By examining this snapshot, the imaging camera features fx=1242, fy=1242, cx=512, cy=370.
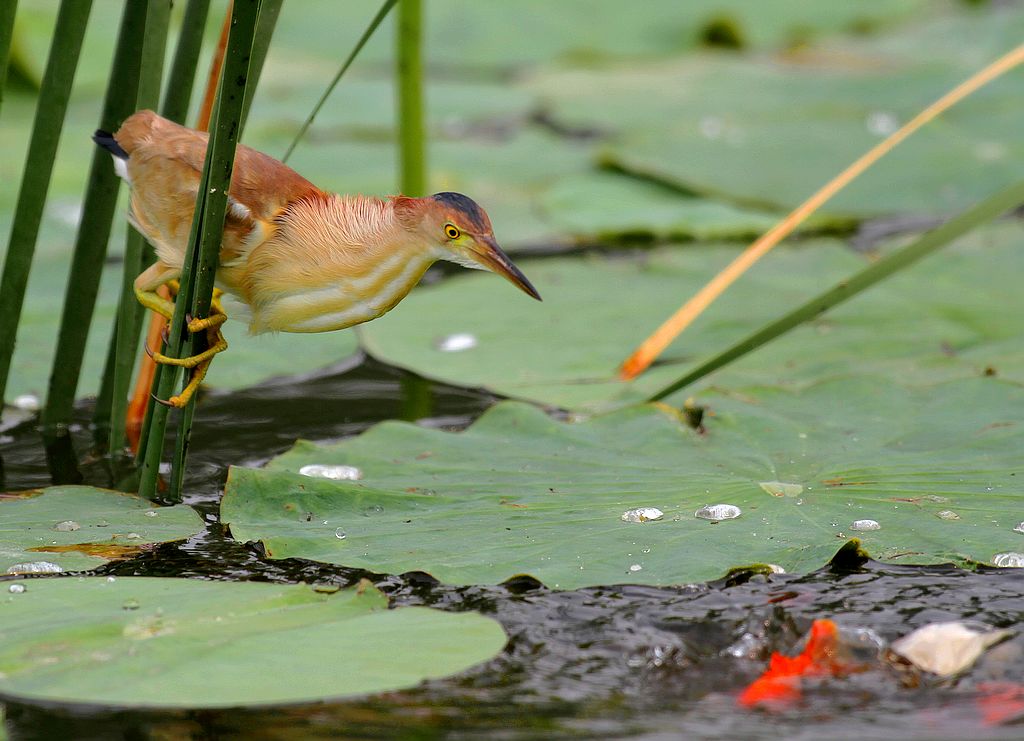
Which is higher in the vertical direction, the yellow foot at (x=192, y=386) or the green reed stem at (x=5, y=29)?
the green reed stem at (x=5, y=29)

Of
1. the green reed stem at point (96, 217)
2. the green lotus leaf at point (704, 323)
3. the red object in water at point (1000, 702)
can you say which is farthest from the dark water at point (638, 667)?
the green lotus leaf at point (704, 323)

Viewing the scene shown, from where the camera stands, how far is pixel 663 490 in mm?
2680

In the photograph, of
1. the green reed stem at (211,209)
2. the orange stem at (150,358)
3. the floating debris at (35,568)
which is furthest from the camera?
the orange stem at (150,358)

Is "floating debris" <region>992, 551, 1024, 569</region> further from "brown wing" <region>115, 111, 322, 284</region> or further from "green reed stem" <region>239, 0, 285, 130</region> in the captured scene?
"green reed stem" <region>239, 0, 285, 130</region>

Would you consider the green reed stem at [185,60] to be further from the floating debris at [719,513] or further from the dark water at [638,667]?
the floating debris at [719,513]

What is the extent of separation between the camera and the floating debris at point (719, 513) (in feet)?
8.34

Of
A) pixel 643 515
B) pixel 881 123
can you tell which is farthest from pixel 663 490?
pixel 881 123

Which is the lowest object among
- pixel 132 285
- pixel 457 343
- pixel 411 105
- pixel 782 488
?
pixel 782 488

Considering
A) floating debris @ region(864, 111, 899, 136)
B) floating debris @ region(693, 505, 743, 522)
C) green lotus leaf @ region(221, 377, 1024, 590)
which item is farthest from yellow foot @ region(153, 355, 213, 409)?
floating debris @ region(864, 111, 899, 136)

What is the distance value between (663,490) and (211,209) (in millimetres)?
1116

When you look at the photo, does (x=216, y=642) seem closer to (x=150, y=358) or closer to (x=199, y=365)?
(x=199, y=365)

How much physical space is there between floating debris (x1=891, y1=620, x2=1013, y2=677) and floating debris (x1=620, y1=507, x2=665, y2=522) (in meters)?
0.58

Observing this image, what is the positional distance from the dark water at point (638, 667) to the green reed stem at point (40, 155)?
59cm

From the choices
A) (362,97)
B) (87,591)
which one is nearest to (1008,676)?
(87,591)
